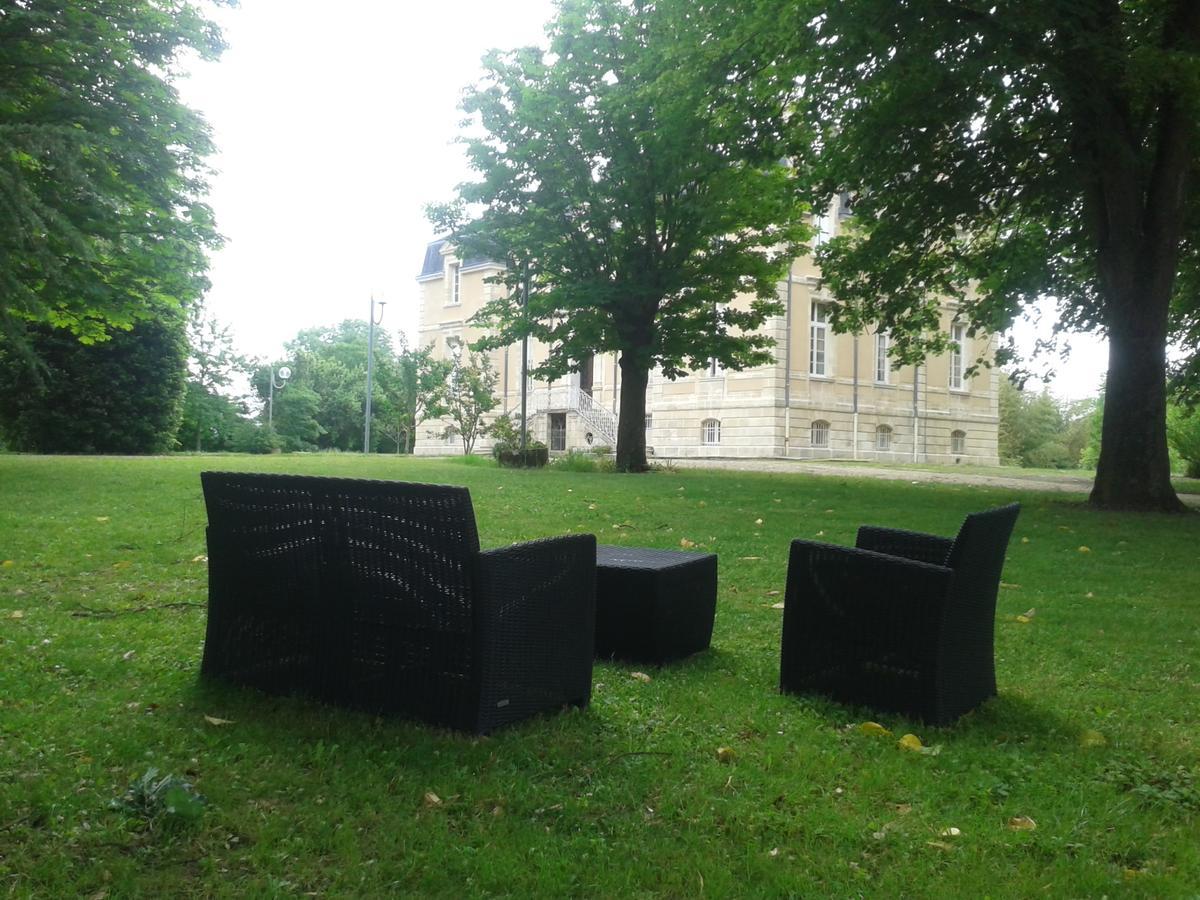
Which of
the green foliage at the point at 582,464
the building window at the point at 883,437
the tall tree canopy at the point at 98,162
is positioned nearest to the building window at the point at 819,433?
the building window at the point at 883,437

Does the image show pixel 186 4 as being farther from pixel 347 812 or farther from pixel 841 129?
pixel 347 812

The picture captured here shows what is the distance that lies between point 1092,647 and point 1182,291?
1783 cm

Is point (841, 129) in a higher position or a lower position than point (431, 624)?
higher

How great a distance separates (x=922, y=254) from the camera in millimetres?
19000

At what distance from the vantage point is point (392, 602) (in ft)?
12.6

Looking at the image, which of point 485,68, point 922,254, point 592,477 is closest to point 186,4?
point 485,68

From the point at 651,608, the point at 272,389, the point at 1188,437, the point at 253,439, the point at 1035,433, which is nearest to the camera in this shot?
the point at 651,608

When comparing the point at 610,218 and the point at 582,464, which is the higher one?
the point at 610,218

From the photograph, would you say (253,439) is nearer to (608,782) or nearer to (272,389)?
(272,389)

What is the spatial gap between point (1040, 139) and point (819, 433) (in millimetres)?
24896

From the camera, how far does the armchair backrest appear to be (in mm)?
4301

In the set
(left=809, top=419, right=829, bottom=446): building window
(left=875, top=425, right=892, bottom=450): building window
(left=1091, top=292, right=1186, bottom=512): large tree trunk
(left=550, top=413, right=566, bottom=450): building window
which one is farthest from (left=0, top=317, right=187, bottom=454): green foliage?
(left=875, top=425, right=892, bottom=450): building window

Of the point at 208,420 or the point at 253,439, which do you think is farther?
the point at 208,420

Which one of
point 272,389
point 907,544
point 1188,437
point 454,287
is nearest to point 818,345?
point 1188,437
